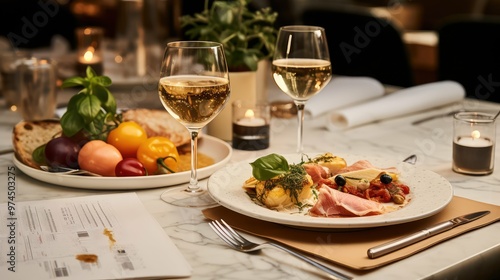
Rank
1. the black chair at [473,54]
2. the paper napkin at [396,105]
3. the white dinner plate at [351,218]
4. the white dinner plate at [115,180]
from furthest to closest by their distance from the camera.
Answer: the black chair at [473,54] → the paper napkin at [396,105] → the white dinner plate at [115,180] → the white dinner plate at [351,218]

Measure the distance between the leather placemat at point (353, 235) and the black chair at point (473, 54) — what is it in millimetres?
1876

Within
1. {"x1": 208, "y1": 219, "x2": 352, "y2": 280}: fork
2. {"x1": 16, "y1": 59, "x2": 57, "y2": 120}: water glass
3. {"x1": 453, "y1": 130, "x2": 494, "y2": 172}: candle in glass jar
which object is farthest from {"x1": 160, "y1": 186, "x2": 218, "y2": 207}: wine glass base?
{"x1": 16, "y1": 59, "x2": 57, "y2": 120}: water glass

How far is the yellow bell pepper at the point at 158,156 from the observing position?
1395mm

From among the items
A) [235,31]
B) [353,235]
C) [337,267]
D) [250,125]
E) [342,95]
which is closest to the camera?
[337,267]

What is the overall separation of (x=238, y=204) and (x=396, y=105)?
96cm

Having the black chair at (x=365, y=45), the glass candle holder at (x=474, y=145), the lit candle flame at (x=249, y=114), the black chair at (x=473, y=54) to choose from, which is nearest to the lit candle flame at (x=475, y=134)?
the glass candle holder at (x=474, y=145)

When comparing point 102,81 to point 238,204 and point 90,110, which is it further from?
point 238,204

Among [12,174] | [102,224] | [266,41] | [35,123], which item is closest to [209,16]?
[266,41]

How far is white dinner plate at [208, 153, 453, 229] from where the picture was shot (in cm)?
105

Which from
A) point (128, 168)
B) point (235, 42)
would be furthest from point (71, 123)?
point (235, 42)

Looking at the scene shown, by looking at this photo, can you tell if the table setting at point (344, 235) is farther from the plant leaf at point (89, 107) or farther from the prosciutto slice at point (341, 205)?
the plant leaf at point (89, 107)

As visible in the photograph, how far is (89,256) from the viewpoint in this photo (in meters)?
1.00

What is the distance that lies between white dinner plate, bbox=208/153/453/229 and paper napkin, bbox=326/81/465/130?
44 centimetres

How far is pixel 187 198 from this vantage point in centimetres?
130
